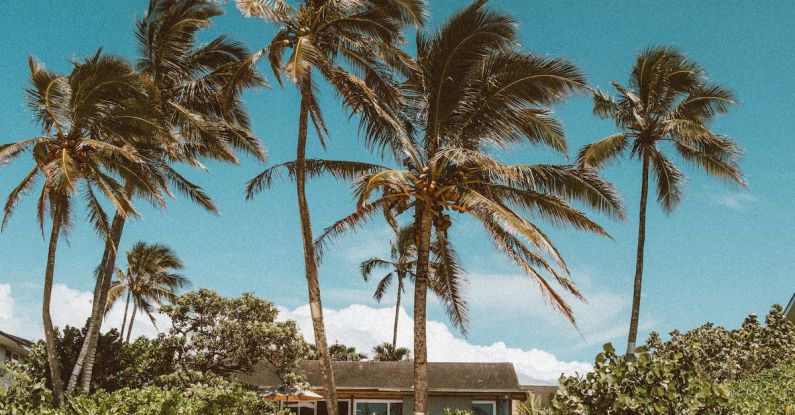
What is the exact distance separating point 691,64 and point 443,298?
10955 mm

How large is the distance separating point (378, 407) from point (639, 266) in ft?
35.6

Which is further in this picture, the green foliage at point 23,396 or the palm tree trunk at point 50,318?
the palm tree trunk at point 50,318

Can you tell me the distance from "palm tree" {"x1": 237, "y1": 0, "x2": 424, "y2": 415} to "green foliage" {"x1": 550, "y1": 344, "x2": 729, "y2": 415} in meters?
8.58

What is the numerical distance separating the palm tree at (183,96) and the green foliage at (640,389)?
47.3ft

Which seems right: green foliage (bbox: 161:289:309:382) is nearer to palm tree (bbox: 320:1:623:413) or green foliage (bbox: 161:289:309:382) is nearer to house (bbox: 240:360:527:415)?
house (bbox: 240:360:527:415)

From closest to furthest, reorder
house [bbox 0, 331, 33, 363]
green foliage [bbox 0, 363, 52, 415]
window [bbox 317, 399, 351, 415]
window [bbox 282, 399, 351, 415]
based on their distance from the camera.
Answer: green foliage [bbox 0, 363, 52, 415], window [bbox 317, 399, 351, 415], window [bbox 282, 399, 351, 415], house [bbox 0, 331, 33, 363]

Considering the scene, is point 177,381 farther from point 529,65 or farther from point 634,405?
point 634,405

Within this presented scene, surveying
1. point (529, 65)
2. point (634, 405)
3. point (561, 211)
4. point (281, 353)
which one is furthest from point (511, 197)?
point (281, 353)

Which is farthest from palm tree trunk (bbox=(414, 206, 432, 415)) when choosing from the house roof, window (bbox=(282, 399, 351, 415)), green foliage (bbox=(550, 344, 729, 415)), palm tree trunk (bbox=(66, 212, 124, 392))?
window (bbox=(282, 399, 351, 415))

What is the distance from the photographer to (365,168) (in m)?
14.8

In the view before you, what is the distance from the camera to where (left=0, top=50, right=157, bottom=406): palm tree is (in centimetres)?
1653

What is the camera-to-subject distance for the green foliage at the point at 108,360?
18.4 m

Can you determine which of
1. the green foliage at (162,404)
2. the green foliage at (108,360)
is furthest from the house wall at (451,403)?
the green foliage at (162,404)

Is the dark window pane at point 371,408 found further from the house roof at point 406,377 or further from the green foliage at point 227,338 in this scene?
the green foliage at point 227,338
